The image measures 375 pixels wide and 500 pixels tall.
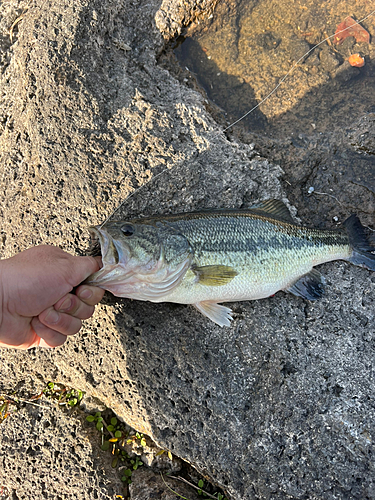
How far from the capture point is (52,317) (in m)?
2.68

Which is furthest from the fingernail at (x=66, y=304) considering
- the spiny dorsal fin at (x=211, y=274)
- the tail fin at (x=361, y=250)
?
the tail fin at (x=361, y=250)

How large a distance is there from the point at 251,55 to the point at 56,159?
10.8 ft

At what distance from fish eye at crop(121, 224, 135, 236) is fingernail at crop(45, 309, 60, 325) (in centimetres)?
89

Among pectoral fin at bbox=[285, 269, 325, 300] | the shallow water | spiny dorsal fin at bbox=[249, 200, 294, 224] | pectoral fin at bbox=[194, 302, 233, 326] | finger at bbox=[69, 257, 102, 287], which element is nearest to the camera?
finger at bbox=[69, 257, 102, 287]

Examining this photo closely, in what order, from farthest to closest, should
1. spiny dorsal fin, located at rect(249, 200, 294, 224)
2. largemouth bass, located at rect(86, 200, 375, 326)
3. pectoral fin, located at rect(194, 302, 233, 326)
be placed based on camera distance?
1. spiny dorsal fin, located at rect(249, 200, 294, 224)
2. pectoral fin, located at rect(194, 302, 233, 326)
3. largemouth bass, located at rect(86, 200, 375, 326)

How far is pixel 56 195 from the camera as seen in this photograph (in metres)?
3.30

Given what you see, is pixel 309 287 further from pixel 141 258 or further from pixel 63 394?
pixel 63 394

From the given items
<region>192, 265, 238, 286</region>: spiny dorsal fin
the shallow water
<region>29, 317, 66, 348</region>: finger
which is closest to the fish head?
<region>192, 265, 238, 286</region>: spiny dorsal fin

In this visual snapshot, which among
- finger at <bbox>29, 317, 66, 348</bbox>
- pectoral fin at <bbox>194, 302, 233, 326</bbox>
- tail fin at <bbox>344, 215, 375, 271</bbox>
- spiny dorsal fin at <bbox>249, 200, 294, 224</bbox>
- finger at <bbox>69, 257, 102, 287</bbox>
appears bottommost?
tail fin at <bbox>344, 215, 375, 271</bbox>

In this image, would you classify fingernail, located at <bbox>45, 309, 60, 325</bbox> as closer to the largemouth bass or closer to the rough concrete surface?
the largemouth bass

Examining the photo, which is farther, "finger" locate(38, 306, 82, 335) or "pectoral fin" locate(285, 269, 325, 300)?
"pectoral fin" locate(285, 269, 325, 300)

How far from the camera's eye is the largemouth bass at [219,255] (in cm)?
276

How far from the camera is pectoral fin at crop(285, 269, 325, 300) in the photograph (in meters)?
3.28

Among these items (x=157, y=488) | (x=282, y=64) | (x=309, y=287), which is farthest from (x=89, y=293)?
(x=282, y=64)
